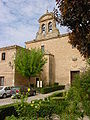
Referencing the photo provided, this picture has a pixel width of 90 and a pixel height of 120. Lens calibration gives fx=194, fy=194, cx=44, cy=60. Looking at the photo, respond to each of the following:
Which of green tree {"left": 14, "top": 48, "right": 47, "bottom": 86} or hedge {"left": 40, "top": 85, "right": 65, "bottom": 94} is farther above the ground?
green tree {"left": 14, "top": 48, "right": 47, "bottom": 86}

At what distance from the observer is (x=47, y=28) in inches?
1305

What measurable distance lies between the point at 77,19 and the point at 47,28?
2528 centimetres

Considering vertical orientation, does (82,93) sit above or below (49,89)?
above

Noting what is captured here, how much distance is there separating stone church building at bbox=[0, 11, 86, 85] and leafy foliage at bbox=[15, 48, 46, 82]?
2.04 metres

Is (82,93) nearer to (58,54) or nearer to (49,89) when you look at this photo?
(49,89)

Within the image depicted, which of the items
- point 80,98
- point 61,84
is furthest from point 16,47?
point 80,98

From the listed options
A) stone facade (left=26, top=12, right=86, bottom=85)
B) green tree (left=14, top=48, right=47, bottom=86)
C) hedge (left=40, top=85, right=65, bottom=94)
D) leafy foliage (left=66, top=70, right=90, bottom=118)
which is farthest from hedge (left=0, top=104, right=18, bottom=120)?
stone facade (left=26, top=12, right=86, bottom=85)

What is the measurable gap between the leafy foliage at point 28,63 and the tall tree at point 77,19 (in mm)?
17275

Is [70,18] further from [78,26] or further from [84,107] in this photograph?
[84,107]

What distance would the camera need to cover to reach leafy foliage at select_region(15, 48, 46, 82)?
25.9 meters

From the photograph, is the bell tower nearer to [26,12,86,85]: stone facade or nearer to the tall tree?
[26,12,86,85]: stone facade

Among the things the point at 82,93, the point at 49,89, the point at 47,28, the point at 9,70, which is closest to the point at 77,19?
the point at 82,93

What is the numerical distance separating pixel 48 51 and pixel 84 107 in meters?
23.0

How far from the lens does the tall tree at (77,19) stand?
779 cm
